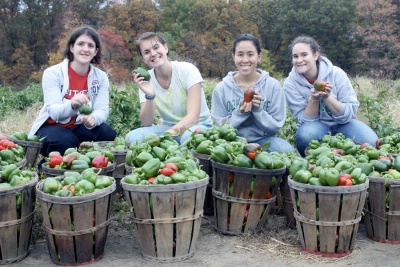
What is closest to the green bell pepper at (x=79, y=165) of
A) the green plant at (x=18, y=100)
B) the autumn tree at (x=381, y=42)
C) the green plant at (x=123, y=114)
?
the green plant at (x=123, y=114)

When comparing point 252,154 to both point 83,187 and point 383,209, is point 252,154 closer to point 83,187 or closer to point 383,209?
point 383,209

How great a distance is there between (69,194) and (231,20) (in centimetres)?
3635

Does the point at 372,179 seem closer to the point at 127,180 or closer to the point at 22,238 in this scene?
the point at 127,180

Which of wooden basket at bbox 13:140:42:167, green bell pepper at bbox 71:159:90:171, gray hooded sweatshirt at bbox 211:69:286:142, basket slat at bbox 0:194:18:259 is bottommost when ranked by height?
basket slat at bbox 0:194:18:259

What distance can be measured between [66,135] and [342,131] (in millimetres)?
3453

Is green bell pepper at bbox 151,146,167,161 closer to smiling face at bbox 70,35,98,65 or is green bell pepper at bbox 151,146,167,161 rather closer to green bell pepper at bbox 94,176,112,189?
green bell pepper at bbox 94,176,112,189

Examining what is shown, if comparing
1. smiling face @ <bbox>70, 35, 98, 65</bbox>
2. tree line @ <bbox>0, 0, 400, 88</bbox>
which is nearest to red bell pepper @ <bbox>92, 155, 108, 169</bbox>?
smiling face @ <bbox>70, 35, 98, 65</bbox>

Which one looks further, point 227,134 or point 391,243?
point 227,134

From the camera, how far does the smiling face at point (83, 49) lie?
6.22 metres

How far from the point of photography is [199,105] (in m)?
6.22

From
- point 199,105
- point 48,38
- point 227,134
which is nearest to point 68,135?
point 199,105

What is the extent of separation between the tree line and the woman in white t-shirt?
82.9 feet

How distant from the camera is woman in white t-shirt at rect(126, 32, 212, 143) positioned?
6086mm

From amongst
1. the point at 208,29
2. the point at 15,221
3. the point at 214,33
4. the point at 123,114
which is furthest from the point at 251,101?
the point at 208,29
